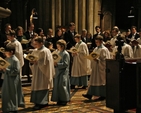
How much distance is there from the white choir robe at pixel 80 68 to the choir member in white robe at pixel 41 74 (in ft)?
8.75

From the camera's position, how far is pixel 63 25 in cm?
1412

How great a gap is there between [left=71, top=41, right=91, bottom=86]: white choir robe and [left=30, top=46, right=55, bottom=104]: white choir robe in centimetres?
267

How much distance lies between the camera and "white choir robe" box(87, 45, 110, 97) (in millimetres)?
7801

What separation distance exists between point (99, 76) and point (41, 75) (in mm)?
1726

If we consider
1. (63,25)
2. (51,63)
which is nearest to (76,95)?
(51,63)

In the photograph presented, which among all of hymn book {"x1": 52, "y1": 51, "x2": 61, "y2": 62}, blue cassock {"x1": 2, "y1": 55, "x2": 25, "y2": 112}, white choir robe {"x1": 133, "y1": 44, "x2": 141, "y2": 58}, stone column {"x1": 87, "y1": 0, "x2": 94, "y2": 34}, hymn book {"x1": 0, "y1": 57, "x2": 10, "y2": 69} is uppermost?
stone column {"x1": 87, "y1": 0, "x2": 94, "y2": 34}

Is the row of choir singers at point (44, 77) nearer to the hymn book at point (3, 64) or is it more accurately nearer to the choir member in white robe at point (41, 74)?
the choir member in white robe at point (41, 74)

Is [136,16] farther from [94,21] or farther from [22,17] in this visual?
[22,17]

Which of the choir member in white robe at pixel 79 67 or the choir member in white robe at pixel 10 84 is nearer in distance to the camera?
the choir member in white robe at pixel 10 84

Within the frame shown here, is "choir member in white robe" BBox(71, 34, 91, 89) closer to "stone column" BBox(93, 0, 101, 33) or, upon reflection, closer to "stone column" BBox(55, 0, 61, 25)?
"stone column" BBox(55, 0, 61, 25)

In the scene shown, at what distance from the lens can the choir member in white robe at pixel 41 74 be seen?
6703 mm

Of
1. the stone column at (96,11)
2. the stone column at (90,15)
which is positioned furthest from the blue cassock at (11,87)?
the stone column at (96,11)

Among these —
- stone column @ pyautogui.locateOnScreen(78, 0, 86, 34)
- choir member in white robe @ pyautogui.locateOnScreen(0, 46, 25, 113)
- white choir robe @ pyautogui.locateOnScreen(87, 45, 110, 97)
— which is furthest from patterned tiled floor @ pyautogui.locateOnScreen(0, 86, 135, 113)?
stone column @ pyautogui.locateOnScreen(78, 0, 86, 34)

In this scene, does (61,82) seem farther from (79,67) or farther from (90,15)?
(90,15)
